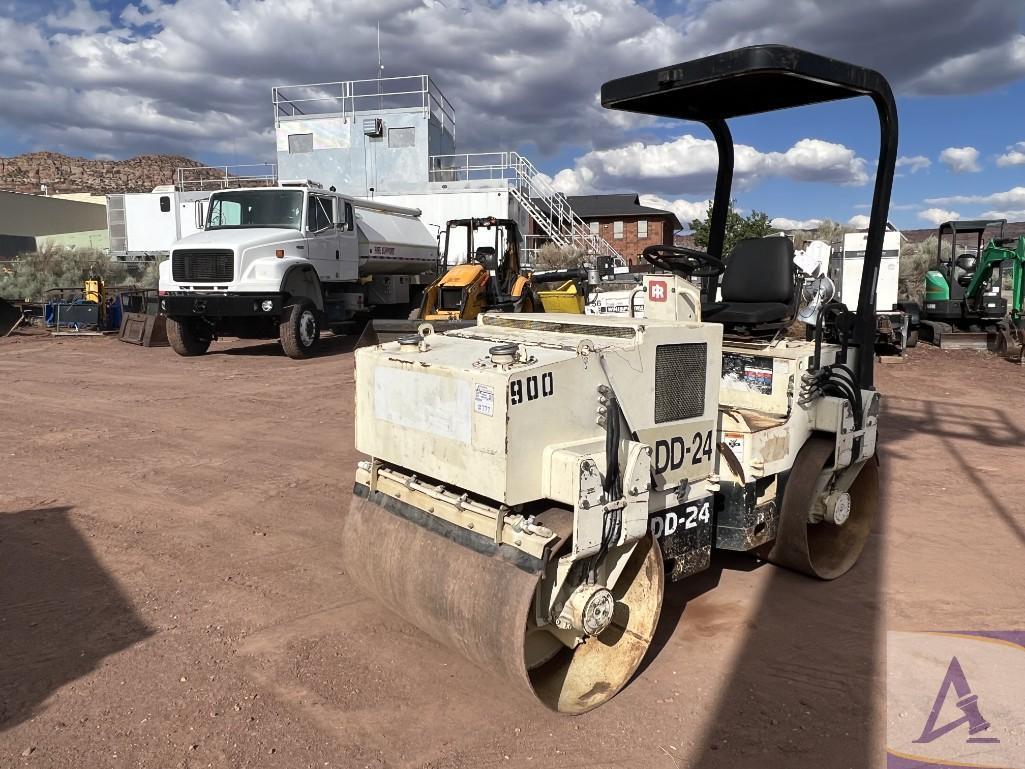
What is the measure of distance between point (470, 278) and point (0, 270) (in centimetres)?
2035

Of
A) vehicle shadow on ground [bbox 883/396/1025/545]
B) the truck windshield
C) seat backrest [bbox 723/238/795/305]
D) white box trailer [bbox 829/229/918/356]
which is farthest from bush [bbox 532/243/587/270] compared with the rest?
seat backrest [bbox 723/238/795/305]

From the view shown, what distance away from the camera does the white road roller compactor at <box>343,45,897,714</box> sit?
3.01m

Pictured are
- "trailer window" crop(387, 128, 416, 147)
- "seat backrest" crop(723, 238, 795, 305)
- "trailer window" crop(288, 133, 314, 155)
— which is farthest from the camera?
"trailer window" crop(288, 133, 314, 155)

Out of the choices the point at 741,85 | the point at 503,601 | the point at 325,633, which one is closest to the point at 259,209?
the point at 741,85

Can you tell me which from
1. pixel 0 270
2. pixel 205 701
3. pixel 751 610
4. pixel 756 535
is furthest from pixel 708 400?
pixel 0 270

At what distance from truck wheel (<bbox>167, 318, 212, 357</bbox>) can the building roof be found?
3883cm

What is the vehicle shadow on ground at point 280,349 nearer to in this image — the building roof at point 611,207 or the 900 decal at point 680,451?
the 900 decal at point 680,451

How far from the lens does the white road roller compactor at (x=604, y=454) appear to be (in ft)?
9.86

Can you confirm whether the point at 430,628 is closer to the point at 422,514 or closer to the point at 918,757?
the point at 422,514

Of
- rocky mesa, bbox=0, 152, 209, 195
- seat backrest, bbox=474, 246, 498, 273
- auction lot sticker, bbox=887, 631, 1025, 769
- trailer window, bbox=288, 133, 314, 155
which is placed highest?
rocky mesa, bbox=0, 152, 209, 195

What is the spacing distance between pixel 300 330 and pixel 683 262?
9749 mm

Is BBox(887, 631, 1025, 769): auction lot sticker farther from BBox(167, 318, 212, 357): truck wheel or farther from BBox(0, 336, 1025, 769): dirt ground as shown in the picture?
BBox(167, 318, 212, 357): truck wheel

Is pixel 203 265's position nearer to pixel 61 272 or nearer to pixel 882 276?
pixel 882 276

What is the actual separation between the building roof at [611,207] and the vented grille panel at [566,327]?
1877 inches
